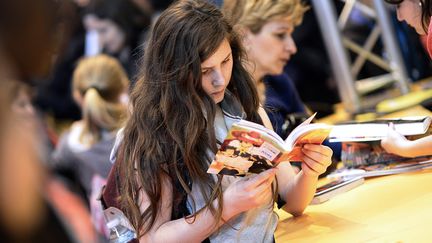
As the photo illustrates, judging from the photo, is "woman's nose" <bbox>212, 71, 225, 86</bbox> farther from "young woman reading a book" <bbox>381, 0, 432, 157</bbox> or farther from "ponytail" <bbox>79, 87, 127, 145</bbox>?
"ponytail" <bbox>79, 87, 127, 145</bbox>

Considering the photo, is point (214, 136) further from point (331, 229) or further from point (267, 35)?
point (267, 35)

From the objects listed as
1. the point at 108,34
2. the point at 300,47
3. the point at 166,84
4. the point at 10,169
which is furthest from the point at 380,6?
the point at 10,169

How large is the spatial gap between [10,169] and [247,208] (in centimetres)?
116

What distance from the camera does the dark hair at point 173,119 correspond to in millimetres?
1970

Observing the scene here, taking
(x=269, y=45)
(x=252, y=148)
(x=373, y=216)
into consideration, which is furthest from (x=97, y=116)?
(x=252, y=148)

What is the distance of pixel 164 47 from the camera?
2020mm

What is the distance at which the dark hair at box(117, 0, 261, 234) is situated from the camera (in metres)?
1.97

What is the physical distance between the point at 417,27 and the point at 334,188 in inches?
23.8

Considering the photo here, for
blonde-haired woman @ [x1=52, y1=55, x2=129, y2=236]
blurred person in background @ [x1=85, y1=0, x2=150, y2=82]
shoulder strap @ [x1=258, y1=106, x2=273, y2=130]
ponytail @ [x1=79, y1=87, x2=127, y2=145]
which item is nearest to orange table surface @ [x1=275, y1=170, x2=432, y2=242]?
shoulder strap @ [x1=258, y1=106, x2=273, y2=130]

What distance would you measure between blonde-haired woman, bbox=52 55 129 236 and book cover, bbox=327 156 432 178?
1264mm

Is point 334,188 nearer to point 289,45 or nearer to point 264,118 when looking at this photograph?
point 264,118

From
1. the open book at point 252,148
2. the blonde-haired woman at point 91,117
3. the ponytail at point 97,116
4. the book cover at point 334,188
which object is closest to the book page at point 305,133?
the open book at point 252,148

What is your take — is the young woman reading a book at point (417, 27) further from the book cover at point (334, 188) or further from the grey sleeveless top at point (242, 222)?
the grey sleeveless top at point (242, 222)

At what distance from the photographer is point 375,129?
8.36 ft
